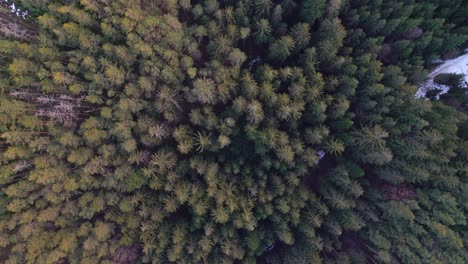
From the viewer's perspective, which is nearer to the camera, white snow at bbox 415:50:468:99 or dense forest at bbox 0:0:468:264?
dense forest at bbox 0:0:468:264

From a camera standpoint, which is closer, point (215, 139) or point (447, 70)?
point (215, 139)

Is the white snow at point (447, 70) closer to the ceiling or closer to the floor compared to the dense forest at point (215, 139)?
closer to the ceiling

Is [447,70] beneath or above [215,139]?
above

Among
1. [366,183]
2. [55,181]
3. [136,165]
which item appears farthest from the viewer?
[366,183]

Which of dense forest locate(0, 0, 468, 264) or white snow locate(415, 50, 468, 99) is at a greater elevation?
white snow locate(415, 50, 468, 99)

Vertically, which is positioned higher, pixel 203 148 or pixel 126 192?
pixel 203 148

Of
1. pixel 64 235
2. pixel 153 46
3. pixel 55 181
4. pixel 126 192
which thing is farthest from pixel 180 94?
pixel 64 235

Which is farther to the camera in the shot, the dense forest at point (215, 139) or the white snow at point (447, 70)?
the white snow at point (447, 70)

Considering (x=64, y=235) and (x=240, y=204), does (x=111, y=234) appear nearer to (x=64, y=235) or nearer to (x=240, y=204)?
(x=64, y=235)
